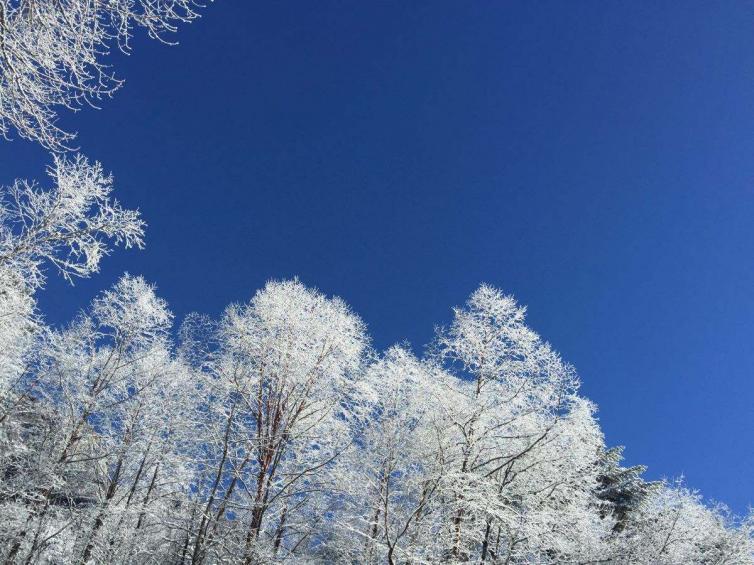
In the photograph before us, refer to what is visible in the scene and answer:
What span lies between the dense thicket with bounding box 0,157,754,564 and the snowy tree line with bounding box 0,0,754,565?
5 cm

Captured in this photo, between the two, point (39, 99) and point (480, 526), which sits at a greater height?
point (39, 99)

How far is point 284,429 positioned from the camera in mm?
9656

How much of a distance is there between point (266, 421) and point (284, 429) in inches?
29.3

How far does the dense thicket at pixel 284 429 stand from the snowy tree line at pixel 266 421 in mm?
50

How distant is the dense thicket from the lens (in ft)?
23.7

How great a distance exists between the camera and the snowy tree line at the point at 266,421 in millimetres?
6117

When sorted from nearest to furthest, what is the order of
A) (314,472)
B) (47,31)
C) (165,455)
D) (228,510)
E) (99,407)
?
(47,31)
(228,510)
(314,472)
(99,407)
(165,455)

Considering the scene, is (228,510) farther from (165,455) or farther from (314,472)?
(165,455)

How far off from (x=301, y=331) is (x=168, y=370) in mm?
5785

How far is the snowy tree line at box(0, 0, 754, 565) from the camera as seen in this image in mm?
6117

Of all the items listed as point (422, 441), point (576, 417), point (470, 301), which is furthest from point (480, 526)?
point (470, 301)

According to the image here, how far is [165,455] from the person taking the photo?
1356 cm

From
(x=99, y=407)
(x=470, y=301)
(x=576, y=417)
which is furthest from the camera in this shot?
(x=99, y=407)

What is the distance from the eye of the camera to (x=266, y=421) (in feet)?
33.5
